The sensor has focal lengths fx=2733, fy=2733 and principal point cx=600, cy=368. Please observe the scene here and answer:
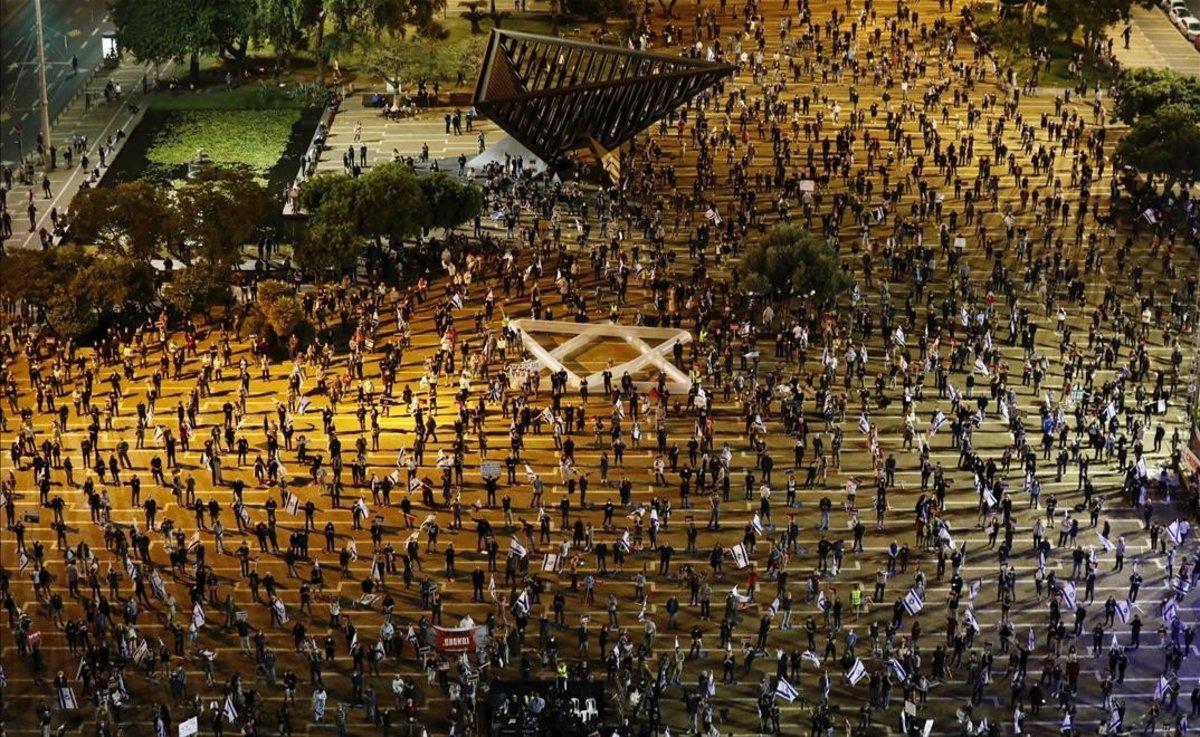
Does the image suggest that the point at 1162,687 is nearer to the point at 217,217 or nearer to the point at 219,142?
the point at 217,217

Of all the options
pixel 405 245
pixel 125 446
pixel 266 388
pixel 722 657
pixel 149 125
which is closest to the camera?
pixel 722 657

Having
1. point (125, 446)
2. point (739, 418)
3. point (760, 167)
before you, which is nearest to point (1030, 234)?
point (760, 167)

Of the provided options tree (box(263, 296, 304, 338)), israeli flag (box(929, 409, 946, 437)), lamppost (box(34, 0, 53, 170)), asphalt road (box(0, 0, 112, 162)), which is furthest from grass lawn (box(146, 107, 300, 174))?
israeli flag (box(929, 409, 946, 437))

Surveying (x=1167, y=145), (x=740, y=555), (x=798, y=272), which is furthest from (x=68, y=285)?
(x=1167, y=145)

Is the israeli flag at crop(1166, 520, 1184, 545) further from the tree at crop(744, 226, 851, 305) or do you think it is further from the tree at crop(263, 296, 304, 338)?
the tree at crop(263, 296, 304, 338)

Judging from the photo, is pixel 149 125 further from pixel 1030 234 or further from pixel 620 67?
pixel 1030 234
